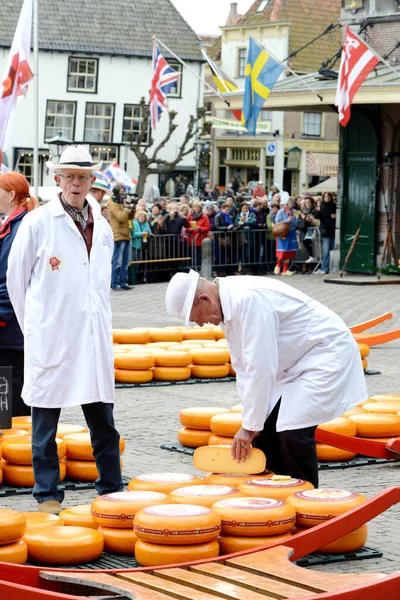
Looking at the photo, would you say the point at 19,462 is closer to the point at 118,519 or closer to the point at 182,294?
the point at 118,519

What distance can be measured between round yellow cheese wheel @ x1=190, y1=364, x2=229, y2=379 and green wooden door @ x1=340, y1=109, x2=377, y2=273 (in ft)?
43.6

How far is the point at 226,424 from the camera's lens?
25.6 ft

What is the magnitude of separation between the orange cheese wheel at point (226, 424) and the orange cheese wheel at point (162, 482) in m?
1.45

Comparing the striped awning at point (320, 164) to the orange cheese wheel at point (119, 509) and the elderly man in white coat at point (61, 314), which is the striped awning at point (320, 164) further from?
the orange cheese wheel at point (119, 509)

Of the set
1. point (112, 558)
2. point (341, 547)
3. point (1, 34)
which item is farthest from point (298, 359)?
point (1, 34)

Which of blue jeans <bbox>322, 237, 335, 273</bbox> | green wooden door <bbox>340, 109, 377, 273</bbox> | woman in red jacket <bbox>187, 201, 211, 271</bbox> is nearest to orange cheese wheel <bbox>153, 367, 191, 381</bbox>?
woman in red jacket <bbox>187, 201, 211, 271</bbox>

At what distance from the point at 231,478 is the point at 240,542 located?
0.92 metres

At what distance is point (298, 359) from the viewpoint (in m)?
6.00

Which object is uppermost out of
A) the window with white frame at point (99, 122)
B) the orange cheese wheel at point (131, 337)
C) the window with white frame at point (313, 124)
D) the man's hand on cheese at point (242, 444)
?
the window with white frame at point (313, 124)

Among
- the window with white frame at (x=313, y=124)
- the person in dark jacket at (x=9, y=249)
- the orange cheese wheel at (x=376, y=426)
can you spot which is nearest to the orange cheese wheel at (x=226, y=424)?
the orange cheese wheel at (x=376, y=426)

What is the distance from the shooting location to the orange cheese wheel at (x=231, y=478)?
624 cm

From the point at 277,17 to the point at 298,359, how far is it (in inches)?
2279

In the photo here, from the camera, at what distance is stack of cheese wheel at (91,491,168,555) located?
18.4ft

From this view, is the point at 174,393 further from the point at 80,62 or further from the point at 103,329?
the point at 80,62
